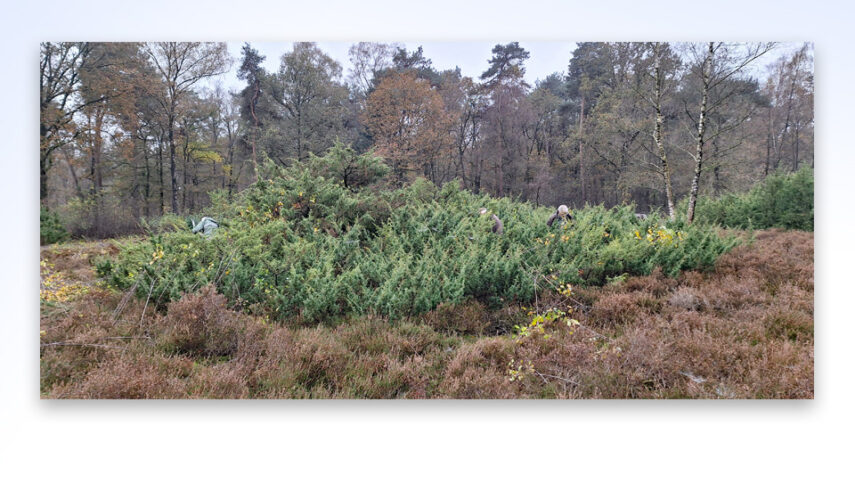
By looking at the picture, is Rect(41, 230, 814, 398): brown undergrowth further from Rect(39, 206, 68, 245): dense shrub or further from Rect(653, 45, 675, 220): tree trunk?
Rect(653, 45, 675, 220): tree trunk

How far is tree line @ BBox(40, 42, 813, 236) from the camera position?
3.38 meters

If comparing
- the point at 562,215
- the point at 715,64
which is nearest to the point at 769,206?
the point at 715,64

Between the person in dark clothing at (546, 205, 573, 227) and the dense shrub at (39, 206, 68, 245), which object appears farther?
the person in dark clothing at (546, 205, 573, 227)

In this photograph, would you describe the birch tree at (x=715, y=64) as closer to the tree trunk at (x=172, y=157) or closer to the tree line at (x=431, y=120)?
the tree line at (x=431, y=120)

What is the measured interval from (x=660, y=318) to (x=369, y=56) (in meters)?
3.51

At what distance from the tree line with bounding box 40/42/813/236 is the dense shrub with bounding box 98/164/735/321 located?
290 mm

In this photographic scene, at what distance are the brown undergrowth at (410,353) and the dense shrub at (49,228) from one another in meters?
0.10

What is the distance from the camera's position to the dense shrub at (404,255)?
3504 mm

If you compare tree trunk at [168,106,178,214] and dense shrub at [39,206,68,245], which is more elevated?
tree trunk at [168,106,178,214]

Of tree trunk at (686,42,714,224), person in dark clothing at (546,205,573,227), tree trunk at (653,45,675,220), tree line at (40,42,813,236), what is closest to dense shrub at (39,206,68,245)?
tree line at (40,42,813,236)

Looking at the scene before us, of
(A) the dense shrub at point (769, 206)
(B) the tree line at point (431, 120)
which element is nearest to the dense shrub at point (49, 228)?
(B) the tree line at point (431, 120)

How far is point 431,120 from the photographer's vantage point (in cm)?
Result: 387

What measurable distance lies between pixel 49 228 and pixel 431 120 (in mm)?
3559

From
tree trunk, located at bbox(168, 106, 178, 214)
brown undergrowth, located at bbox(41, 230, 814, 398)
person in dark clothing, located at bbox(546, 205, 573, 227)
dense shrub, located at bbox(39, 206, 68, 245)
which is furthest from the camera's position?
person in dark clothing, located at bbox(546, 205, 573, 227)
